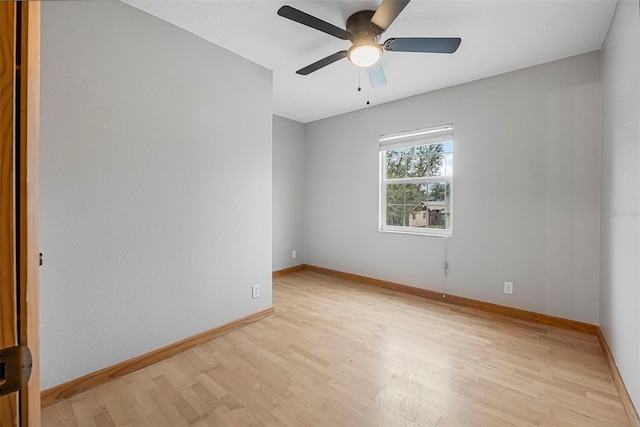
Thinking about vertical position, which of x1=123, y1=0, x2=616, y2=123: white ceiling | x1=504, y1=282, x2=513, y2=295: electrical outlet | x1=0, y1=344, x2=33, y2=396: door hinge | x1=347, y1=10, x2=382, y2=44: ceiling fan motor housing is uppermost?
x1=123, y1=0, x2=616, y2=123: white ceiling

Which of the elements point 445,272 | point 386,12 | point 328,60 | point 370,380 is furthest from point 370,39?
point 445,272

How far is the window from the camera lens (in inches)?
129

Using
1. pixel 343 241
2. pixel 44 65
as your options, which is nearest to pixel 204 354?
pixel 44 65

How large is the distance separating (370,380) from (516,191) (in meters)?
2.29

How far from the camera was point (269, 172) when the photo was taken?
2.82 meters

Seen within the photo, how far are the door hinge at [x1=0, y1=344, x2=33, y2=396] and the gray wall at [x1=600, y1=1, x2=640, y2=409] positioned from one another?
2326mm

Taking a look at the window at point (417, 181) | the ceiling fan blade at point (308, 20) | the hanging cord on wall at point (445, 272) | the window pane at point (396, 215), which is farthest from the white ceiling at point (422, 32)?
the hanging cord on wall at point (445, 272)

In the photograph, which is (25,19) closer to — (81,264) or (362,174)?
(81,264)

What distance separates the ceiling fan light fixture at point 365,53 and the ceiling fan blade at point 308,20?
0.11m

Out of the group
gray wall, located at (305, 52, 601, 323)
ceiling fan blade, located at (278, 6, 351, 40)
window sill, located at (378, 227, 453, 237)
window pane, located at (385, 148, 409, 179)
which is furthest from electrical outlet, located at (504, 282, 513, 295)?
ceiling fan blade, located at (278, 6, 351, 40)

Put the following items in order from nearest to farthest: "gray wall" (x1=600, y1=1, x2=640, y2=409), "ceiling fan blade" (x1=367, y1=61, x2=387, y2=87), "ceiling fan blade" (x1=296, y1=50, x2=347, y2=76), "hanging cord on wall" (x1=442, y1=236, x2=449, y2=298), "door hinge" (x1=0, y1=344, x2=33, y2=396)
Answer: "door hinge" (x1=0, y1=344, x2=33, y2=396)
"gray wall" (x1=600, y1=1, x2=640, y2=409)
"ceiling fan blade" (x1=296, y1=50, x2=347, y2=76)
"ceiling fan blade" (x1=367, y1=61, x2=387, y2=87)
"hanging cord on wall" (x1=442, y1=236, x2=449, y2=298)

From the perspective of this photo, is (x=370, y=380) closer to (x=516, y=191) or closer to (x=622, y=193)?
(x=622, y=193)

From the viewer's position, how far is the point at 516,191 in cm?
279

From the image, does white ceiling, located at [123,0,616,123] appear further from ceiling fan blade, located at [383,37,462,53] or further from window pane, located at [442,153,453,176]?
window pane, located at [442,153,453,176]
